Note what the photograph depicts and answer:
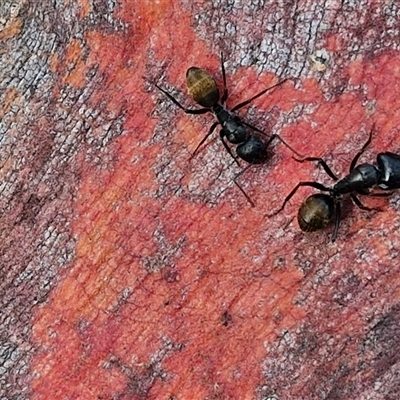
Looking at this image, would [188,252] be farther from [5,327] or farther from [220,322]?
[5,327]

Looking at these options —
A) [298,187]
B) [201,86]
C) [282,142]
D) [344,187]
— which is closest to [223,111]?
[201,86]

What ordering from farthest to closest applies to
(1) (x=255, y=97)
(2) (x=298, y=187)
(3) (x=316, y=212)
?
(1) (x=255, y=97) < (2) (x=298, y=187) < (3) (x=316, y=212)

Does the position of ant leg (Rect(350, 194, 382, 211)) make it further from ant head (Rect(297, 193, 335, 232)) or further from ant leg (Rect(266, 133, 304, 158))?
ant leg (Rect(266, 133, 304, 158))

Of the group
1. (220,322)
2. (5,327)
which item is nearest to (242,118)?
(220,322)

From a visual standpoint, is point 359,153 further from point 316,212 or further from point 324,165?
point 316,212

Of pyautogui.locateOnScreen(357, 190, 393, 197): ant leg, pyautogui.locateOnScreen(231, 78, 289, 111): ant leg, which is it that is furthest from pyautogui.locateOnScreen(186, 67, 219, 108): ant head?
pyautogui.locateOnScreen(357, 190, 393, 197): ant leg

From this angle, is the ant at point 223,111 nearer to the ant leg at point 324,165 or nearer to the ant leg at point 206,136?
the ant leg at point 206,136
